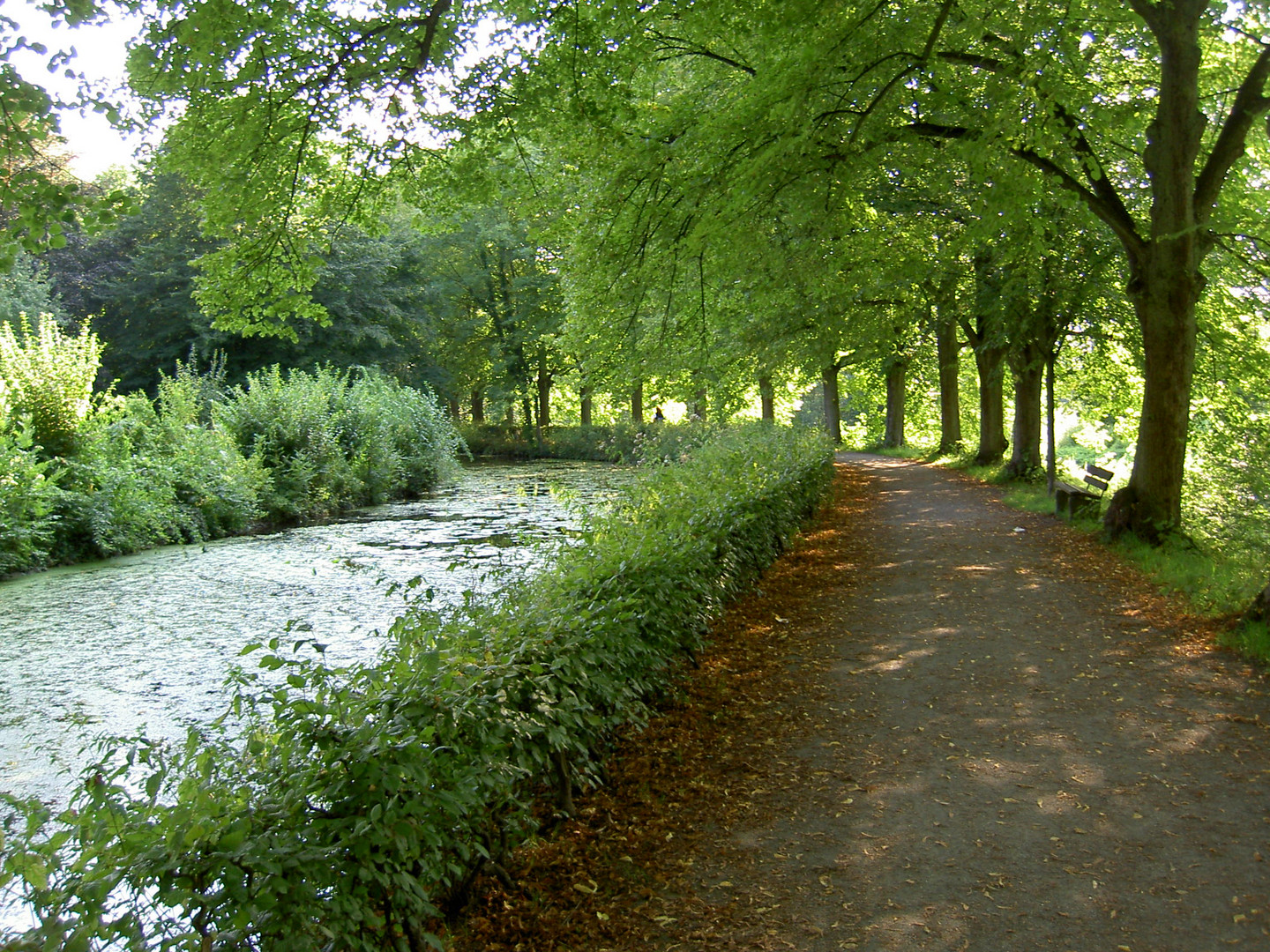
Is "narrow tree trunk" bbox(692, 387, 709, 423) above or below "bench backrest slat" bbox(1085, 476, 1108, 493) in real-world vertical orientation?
above

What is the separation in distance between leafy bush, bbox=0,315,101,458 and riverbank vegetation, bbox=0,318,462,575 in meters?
0.02

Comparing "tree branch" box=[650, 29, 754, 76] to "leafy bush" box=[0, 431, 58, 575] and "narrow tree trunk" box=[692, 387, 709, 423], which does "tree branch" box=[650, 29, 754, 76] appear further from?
"narrow tree trunk" box=[692, 387, 709, 423]

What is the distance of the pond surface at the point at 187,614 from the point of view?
7.21 metres

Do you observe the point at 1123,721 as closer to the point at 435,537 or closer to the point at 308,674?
the point at 308,674

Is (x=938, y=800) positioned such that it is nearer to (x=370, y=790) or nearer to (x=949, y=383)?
(x=370, y=790)

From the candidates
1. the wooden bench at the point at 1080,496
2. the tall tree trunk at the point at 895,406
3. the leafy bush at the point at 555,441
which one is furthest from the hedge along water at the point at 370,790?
the leafy bush at the point at 555,441

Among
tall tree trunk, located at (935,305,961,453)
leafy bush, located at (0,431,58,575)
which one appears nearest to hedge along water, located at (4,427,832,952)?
leafy bush, located at (0,431,58,575)

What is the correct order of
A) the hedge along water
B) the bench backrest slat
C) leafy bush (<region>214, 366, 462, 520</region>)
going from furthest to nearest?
leafy bush (<region>214, 366, 462, 520</region>), the bench backrest slat, the hedge along water

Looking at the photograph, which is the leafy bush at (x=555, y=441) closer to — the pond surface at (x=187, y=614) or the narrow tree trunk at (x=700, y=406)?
the narrow tree trunk at (x=700, y=406)

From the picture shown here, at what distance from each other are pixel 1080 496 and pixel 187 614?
12589 millimetres

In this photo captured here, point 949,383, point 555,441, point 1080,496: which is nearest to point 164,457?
point 1080,496

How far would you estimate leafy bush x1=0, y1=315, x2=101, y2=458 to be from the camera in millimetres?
15094

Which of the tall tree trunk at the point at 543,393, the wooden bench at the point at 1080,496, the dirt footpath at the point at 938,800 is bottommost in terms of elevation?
the dirt footpath at the point at 938,800

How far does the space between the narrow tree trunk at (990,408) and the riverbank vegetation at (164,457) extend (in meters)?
14.6
